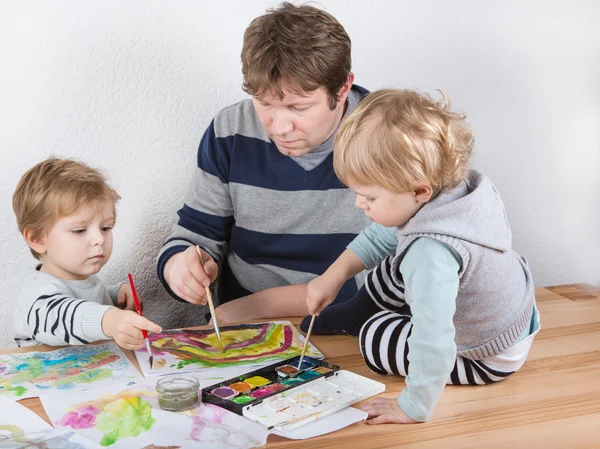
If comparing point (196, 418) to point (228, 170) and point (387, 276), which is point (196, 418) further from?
point (228, 170)

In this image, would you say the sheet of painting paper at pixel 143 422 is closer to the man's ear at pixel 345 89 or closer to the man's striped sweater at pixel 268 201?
the man's striped sweater at pixel 268 201

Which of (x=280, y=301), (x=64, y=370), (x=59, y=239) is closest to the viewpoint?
(x=64, y=370)

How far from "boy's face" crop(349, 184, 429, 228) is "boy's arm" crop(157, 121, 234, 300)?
1.82 feet

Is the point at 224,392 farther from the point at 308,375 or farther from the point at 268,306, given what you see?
the point at 268,306

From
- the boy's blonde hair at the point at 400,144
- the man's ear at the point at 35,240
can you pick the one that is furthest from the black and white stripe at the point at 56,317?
the boy's blonde hair at the point at 400,144

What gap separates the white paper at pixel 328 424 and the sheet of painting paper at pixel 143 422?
0.04 metres

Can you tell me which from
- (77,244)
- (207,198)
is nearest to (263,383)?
(77,244)

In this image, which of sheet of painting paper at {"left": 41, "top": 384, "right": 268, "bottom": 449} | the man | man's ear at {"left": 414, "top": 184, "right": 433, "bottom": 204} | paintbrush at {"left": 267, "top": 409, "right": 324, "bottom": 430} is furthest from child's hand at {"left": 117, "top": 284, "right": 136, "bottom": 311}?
man's ear at {"left": 414, "top": 184, "right": 433, "bottom": 204}

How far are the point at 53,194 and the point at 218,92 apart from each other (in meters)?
0.50

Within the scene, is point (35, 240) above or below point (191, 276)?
above

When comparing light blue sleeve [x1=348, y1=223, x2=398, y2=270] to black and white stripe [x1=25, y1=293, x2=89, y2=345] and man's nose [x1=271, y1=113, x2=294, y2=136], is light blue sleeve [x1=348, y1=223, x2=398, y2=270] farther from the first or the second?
black and white stripe [x1=25, y1=293, x2=89, y2=345]

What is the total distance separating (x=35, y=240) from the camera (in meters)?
1.44

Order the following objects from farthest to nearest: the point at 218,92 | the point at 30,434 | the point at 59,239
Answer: the point at 218,92 < the point at 59,239 < the point at 30,434

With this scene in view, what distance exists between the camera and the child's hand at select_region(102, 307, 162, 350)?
1.26 metres
